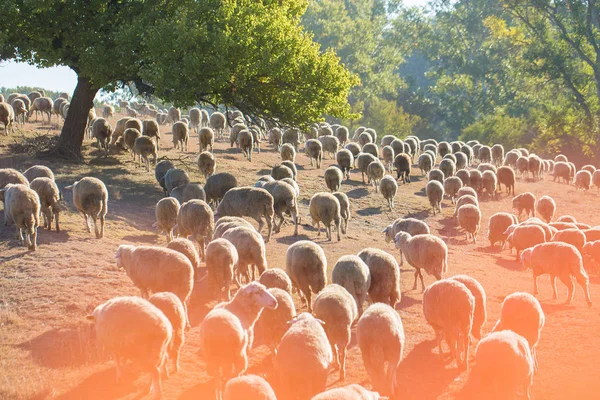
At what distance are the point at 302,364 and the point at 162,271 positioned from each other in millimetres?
3832

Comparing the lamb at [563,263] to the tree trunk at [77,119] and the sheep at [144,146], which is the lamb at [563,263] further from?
the tree trunk at [77,119]

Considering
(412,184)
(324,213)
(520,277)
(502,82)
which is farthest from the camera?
(502,82)

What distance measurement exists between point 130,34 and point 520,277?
15.5m

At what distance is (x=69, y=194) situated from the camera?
64.4ft

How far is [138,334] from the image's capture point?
25.6 ft

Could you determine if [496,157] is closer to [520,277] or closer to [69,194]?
[520,277]

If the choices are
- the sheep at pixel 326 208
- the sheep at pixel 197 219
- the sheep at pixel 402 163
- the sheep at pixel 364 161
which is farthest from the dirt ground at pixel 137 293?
the sheep at pixel 402 163

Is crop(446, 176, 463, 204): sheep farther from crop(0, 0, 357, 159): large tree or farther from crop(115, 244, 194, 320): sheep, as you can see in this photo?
crop(115, 244, 194, 320): sheep

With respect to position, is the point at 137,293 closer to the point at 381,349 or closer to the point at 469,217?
the point at 381,349

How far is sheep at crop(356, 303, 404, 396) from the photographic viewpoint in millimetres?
8422

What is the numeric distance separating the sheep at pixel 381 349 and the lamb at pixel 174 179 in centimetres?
1368

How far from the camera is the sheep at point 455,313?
9477 millimetres

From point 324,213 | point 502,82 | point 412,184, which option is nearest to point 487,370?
point 324,213

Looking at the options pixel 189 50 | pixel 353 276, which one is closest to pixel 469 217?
pixel 353 276
